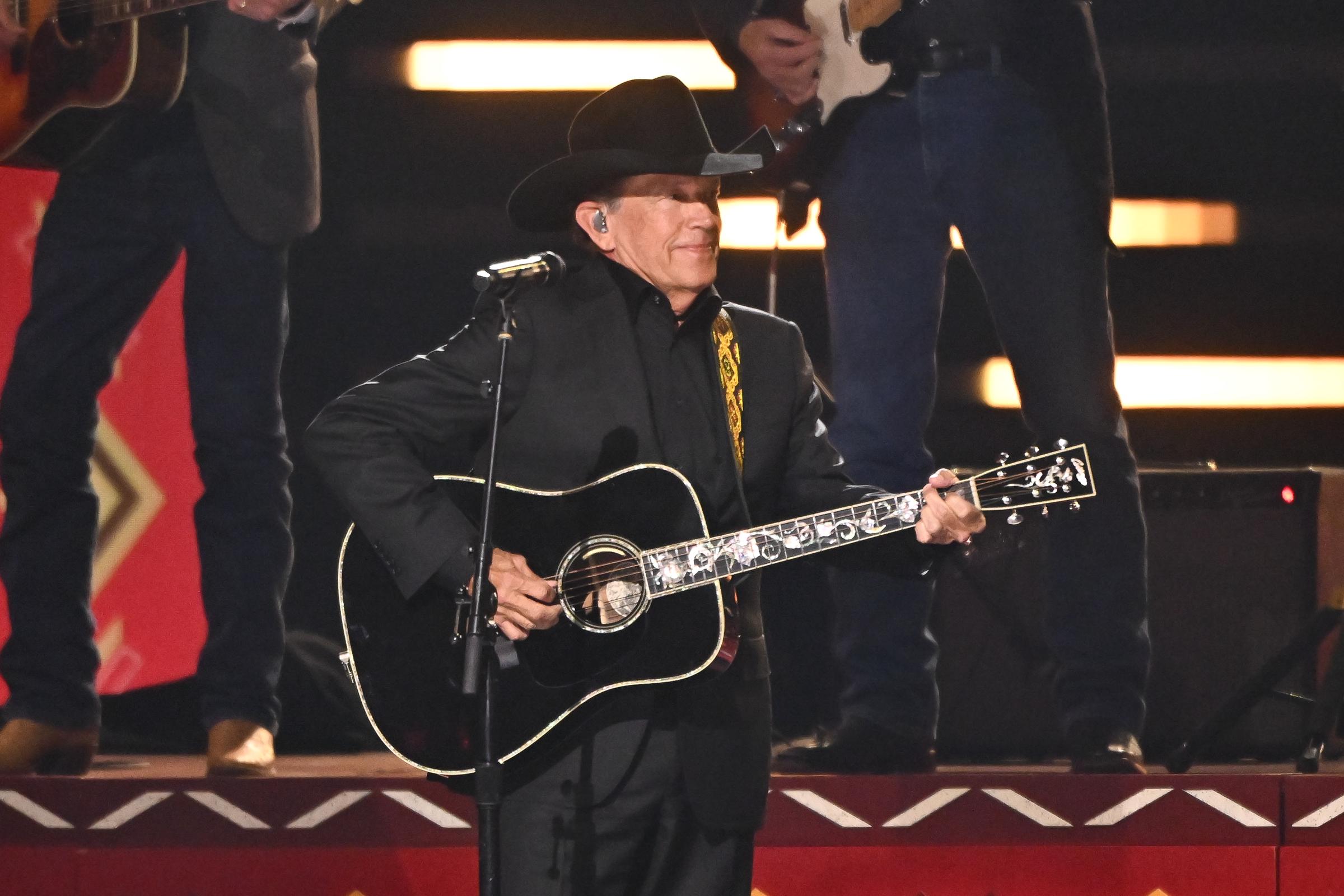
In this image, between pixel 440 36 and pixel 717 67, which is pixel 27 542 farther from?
pixel 717 67

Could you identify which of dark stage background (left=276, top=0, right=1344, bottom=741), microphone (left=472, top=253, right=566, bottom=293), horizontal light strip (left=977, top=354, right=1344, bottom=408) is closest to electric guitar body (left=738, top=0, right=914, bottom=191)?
dark stage background (left=276, top=0, right=1344, bottom=741)

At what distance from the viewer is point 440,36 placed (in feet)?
13.1

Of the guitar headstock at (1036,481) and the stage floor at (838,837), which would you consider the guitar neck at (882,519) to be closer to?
the guitar headstock at (1036,481)

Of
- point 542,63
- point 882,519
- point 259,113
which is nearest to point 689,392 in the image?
point 882,519

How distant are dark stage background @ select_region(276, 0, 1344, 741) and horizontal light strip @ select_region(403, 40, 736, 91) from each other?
0.04 meters

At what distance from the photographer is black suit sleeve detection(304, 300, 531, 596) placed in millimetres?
2424

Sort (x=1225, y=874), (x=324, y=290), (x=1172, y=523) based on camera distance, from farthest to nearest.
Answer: (x=324, y=290)
(x=1172, y=523)
(x=1225, y=874)

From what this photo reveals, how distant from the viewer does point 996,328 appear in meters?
3.79

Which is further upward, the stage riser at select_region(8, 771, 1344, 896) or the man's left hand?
the man's left hand

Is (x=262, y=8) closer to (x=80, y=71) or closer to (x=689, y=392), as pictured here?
(x=80, y=71)

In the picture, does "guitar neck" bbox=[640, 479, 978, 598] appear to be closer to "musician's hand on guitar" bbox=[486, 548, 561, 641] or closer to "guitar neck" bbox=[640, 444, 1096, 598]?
"guitar neck" bbox=[640, 444, 1096, 598]

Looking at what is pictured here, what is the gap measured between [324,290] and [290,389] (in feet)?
0.97

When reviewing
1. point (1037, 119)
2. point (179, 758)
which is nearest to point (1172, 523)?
point (1037, 119)

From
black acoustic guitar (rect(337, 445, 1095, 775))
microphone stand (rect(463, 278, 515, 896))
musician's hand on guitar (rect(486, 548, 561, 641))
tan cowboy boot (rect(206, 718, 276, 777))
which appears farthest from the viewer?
tan cowboy boot (rect(206, 718, 276, 777))
